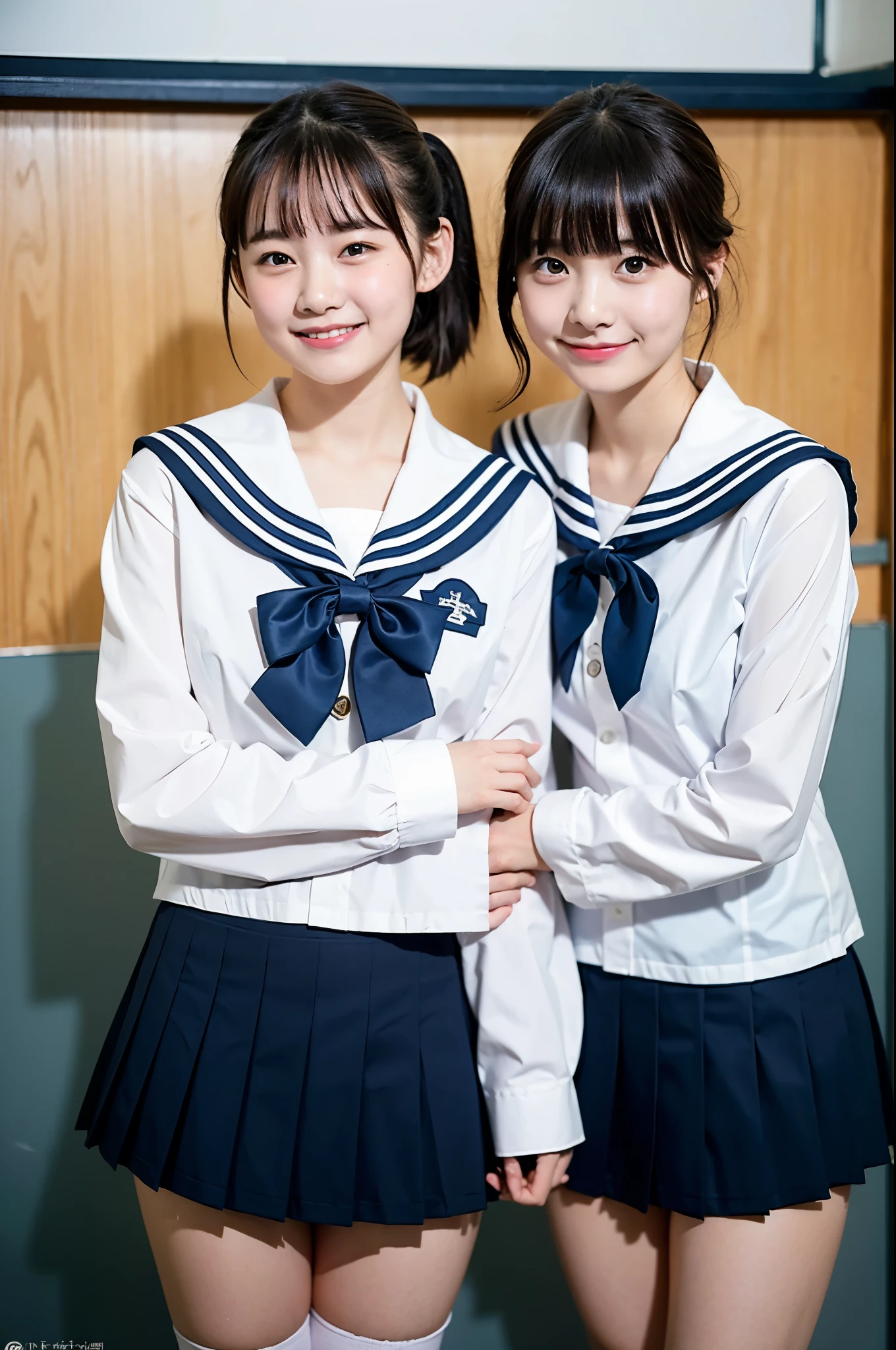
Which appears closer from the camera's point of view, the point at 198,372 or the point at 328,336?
the point at 328,336

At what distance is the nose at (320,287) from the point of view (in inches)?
51.1

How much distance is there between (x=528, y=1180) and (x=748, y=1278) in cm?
Result: 29

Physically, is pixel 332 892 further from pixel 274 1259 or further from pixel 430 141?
pixel 430 141

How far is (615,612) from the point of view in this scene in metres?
1.46

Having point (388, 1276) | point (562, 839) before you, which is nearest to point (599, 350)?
point (562, 839)

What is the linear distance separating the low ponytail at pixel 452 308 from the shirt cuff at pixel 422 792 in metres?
0.59

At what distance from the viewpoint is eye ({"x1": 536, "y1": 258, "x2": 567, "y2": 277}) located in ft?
4.64

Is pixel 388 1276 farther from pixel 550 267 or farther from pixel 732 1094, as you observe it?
pixel 550 267

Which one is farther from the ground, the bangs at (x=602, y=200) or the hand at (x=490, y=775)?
the bangs at (x=602, y=200)

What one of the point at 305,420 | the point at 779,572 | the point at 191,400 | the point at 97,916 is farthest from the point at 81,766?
the point at 779,572

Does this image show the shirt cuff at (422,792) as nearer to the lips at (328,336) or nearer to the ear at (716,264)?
the lips at (328,336)

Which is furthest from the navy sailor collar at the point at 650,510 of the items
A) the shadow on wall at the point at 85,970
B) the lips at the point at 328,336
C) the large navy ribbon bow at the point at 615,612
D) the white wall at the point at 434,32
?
the shadow on wall at the point at 85,970

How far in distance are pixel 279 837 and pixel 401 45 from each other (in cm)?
129

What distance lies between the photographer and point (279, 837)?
1328mm
